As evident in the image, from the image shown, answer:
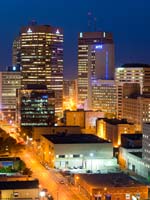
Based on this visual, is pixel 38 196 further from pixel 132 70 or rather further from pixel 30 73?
pixel 30 73

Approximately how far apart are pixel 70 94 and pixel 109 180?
42.7 metres

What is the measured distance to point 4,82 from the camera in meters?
56.1

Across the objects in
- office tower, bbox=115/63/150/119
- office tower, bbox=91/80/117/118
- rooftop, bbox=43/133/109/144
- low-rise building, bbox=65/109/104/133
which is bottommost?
rooftop, bbox=43/133/109/144

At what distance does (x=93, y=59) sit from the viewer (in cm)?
5488

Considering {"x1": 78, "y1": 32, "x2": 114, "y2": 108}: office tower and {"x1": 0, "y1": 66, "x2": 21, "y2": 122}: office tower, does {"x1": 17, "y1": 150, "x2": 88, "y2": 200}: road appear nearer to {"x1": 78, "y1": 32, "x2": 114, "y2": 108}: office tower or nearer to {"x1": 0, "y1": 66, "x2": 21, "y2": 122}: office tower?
{"x1": 78, "y1": 32, "x2": 114, "y2": 108}: office tower

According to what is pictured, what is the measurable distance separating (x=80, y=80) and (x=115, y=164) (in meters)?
30.5

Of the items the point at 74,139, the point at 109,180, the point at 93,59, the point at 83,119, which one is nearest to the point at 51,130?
the point at 83,119

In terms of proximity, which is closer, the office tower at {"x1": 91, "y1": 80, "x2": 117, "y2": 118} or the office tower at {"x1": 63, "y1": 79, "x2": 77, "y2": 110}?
the office tower at {"x1": 91, "y1": 80, "x2": 117, "y2": 118}

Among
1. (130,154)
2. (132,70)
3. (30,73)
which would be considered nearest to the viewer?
(130,154)

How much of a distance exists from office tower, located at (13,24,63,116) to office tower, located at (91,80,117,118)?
5.29m

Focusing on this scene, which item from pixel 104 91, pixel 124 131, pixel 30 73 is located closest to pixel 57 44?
pixel 30 73

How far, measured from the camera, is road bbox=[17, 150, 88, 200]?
1947 centimetres

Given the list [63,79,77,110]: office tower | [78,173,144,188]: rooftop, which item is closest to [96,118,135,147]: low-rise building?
[78,173,144,188]: rooftop

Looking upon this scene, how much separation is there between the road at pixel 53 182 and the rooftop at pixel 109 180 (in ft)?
1.82
